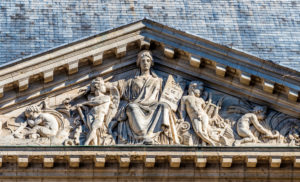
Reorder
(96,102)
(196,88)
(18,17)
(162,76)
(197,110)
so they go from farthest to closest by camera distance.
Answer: (18,17) → (162,76) → (196,88) → (96,102) → (197,110)

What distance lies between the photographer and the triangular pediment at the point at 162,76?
27.1 m

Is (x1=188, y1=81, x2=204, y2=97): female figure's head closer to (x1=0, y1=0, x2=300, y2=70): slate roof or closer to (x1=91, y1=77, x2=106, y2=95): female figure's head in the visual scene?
(x1=91, y1=77, x2=106, y2=95): female figure's head

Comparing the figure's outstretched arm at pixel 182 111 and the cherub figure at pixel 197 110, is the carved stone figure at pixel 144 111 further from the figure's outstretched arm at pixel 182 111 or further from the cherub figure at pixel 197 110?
the cherub figure at pixel 197 110

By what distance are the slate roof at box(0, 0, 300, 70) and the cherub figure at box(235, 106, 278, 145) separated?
1929 mm

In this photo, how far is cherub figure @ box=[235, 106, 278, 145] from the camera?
26953mm

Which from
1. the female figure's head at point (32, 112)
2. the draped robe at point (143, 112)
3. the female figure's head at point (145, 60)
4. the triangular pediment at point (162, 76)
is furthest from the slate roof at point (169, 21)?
the draped robe at point (143, 112)

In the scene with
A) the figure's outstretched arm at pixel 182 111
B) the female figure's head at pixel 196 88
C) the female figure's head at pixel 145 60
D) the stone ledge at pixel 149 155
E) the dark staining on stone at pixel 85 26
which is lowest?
the stone ledge at pixel 149 155

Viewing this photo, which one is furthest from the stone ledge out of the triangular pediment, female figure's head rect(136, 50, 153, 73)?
female figure's head rect(136, 50, 153, 73)

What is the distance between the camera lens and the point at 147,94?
27.4 m

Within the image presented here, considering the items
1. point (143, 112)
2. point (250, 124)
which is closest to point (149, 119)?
point (143, 112)

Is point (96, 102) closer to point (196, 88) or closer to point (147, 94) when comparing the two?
point (147, 94)

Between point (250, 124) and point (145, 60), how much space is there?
8.89ft

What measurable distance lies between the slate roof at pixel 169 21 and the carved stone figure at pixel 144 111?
7.95 feet

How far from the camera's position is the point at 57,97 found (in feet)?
90.4
